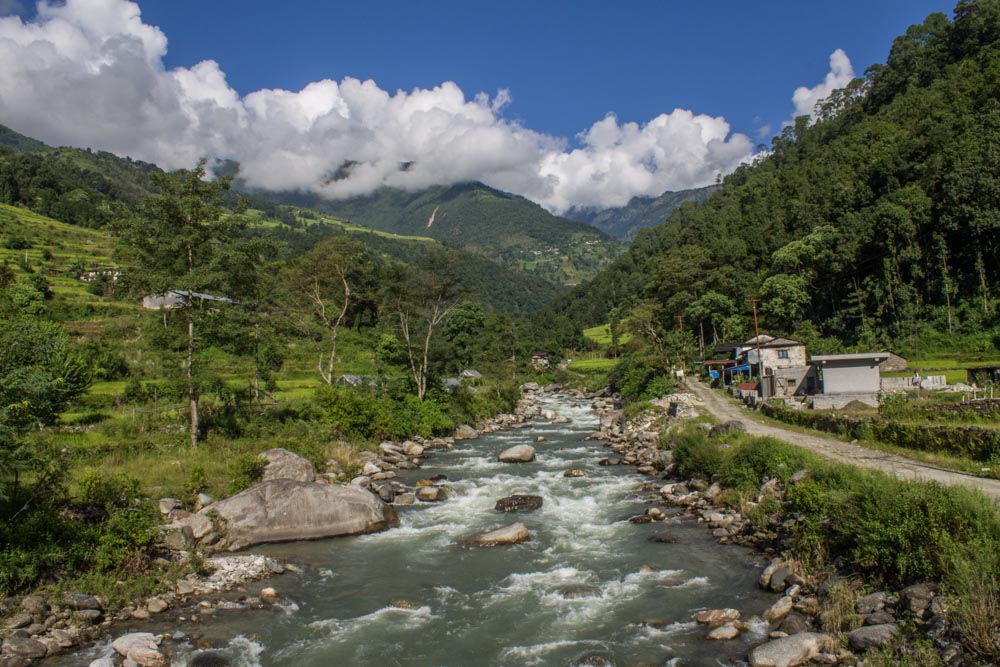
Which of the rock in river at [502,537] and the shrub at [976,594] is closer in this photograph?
the shrub at [976,594]

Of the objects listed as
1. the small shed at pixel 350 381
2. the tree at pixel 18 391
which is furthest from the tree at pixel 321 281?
the tree at pixel 18 391

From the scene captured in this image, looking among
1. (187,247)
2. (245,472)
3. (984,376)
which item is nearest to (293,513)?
(245,472)

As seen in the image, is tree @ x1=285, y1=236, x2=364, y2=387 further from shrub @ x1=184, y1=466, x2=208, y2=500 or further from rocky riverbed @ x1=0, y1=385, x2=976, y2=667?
shrub @ x1=184, y1=466, x2=208, y2=500

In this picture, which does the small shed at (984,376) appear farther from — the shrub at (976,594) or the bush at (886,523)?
the shrub at (976,594)

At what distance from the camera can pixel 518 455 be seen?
3050 centimetres

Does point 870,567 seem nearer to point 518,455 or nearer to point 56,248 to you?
point 518,455

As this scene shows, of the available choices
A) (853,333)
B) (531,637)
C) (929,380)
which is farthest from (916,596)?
(853,333)

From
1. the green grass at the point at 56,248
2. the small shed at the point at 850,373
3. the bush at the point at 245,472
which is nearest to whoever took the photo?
the bush at the point at 245,472

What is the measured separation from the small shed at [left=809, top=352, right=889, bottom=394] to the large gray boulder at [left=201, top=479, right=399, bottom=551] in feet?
97.1

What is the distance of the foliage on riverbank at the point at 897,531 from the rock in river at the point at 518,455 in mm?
14304

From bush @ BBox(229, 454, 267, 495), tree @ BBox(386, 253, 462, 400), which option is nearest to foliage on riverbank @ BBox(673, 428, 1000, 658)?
bush @ BBox(229, 454, 267, 495)

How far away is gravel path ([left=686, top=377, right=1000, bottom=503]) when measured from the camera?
49.0ft

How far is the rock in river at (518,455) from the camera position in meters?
30.3

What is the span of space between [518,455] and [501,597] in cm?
1666
